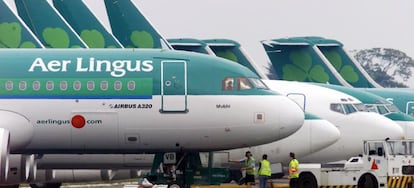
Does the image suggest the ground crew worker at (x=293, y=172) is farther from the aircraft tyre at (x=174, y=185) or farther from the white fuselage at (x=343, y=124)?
the aircraft tyre at (x=174, y=185)

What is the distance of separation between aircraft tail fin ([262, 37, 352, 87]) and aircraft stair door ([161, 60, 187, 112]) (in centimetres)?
2544

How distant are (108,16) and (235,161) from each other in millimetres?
15150

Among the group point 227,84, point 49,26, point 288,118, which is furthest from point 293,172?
point 49,26

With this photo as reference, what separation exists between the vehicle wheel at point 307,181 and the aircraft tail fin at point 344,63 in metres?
25.0

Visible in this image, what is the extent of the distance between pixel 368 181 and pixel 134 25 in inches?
658

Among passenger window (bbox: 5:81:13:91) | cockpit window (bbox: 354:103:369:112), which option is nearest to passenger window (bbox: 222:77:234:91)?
passenger window (bbox: 5:81:13:91)

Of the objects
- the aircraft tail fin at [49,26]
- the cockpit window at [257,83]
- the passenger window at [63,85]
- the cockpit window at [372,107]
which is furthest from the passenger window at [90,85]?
the cockpit window at [372,107]

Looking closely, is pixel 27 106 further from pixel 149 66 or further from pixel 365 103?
pixel 365 103

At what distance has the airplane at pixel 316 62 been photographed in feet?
187

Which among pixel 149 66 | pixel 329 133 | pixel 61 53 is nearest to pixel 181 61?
pixel 149 66

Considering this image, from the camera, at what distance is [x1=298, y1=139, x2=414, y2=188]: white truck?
1334 inches

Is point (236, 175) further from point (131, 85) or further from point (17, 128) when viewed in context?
point (17, 128)

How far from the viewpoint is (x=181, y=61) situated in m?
31.8

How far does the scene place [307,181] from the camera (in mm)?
33969
